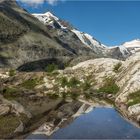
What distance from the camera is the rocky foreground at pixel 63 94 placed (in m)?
80.5

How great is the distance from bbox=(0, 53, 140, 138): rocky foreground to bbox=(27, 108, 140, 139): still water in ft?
8.55

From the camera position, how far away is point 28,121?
7956 cm

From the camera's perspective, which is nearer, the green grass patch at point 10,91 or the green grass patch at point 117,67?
the green grass patch at point 10,91

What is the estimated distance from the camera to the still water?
64938 mm

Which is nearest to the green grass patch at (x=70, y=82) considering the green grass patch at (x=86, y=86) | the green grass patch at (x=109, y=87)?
the green grass patch at (x=86, y=86)

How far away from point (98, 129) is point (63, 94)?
84257 mm

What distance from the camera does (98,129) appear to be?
238ft

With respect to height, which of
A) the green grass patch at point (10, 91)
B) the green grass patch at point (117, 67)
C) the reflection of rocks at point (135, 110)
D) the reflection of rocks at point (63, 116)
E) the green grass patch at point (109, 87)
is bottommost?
the green grass patch at point (10, 91)

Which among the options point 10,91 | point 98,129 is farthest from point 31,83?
point 98,129

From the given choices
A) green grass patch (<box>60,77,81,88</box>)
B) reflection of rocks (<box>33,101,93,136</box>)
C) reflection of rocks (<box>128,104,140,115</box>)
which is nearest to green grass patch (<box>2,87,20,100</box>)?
green grass patch (<box>60,77,81,88</box>)

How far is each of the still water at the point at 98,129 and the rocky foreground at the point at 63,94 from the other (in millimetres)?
A: 2605

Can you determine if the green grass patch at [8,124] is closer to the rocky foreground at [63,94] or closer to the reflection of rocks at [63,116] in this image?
the rocky foreground at [63,94]

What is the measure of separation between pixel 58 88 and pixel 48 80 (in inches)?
370

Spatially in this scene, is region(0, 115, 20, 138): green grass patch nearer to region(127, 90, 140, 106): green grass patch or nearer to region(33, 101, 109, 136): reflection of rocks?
region(33, 101, 109, 136): reflection of rocks
